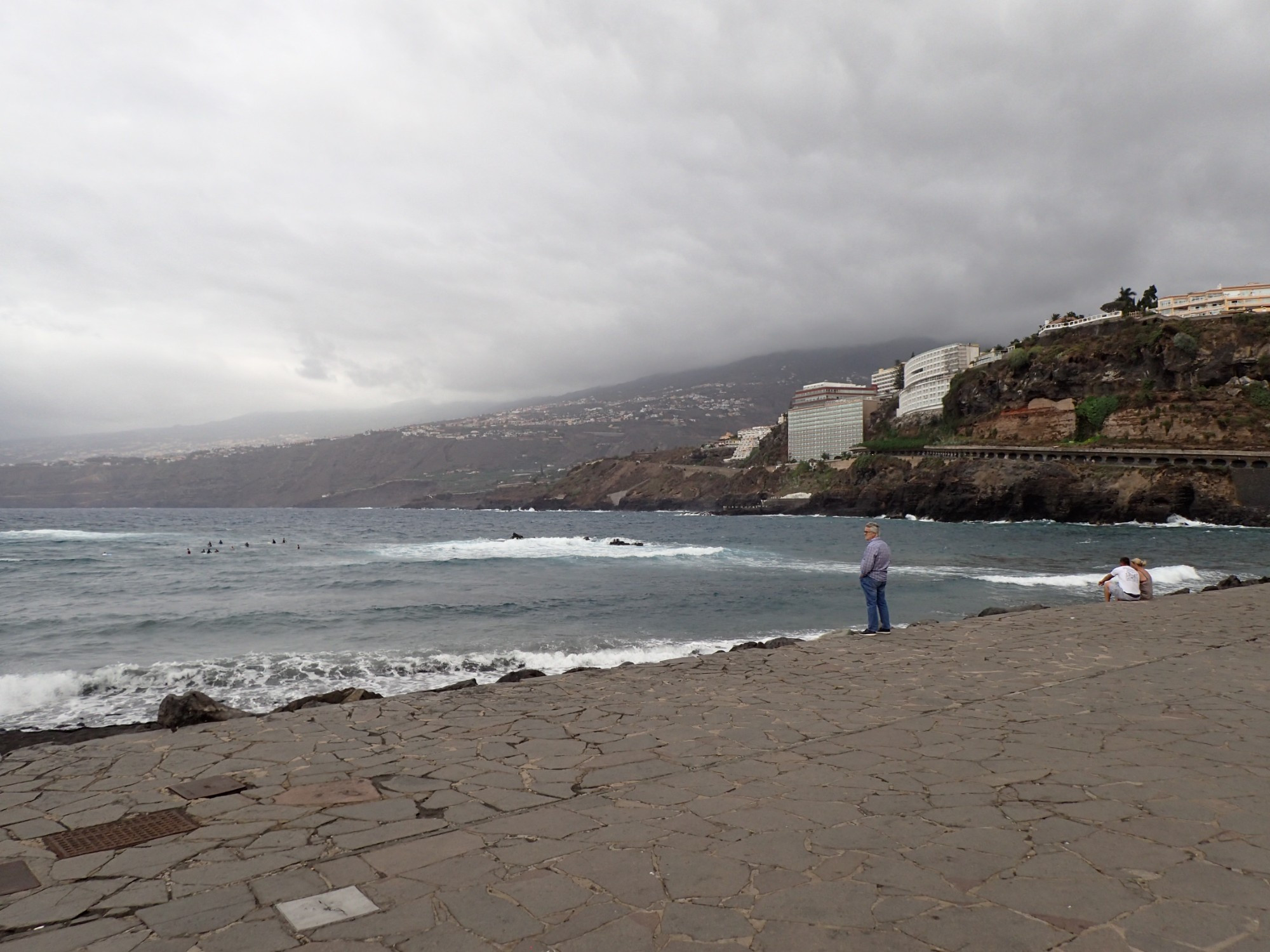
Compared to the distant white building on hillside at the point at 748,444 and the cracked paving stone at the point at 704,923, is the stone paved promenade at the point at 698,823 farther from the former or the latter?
the distant white building on hillside at the point at 748,444

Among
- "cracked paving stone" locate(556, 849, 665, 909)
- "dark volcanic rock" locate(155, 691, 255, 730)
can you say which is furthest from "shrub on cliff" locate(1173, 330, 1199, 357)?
"cracked paving stone" locate(556, 849, 665, 909)

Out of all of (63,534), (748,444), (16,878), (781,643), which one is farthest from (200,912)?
(748,444)

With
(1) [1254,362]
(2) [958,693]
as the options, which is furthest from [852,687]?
(1) [1254,362]

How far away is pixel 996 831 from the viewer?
3598 millimetres

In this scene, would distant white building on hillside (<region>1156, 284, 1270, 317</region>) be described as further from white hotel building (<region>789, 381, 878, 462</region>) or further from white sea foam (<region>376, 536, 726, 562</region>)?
white sea foam (<region>376, 536, 726, 562</region>)

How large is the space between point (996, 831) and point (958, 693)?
3.34 metres

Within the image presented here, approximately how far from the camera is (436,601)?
20812 millimetres

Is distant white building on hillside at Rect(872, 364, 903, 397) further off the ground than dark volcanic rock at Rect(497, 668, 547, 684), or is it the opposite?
distant white building on hillside at Rect(872, 364, 903, 397)

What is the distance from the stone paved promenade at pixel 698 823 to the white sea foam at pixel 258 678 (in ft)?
15.1

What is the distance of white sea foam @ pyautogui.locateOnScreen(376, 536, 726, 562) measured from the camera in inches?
1471

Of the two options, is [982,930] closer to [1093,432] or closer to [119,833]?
[119,833]

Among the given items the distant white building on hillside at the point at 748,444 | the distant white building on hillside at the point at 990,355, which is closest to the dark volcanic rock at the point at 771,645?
the distant white building on hillside at the point at 990,355

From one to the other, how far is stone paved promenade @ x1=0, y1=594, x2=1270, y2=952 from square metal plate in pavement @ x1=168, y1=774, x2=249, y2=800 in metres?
0.10

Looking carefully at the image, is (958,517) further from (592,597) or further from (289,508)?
(289,508)
